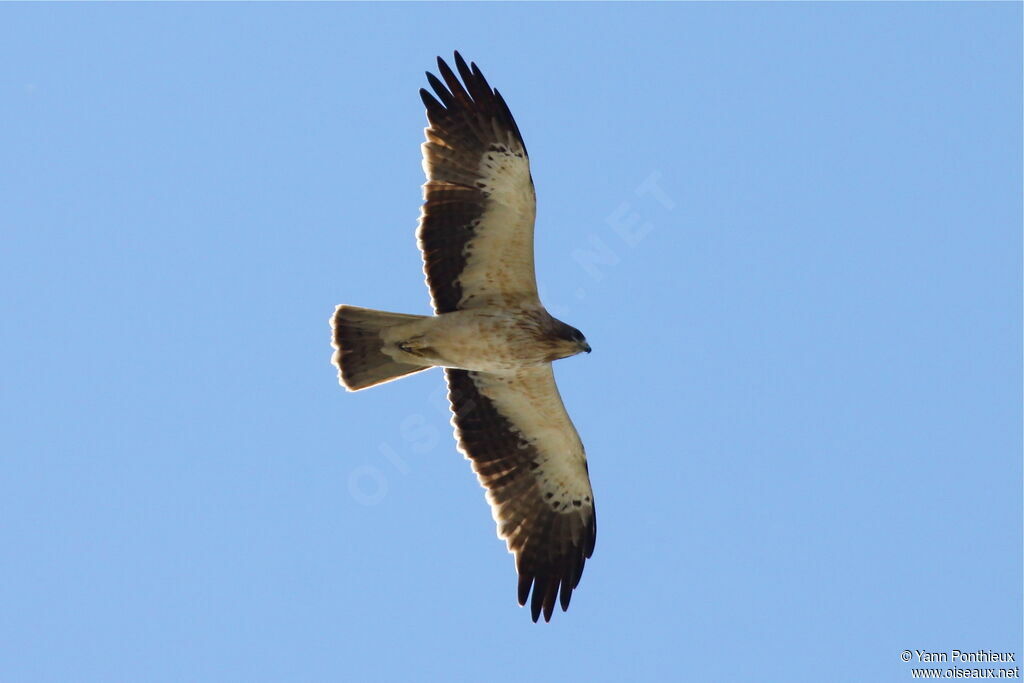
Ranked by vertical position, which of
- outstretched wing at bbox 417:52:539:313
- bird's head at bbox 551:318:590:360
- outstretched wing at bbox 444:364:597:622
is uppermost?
outstretched wing at bbox 417:52:539:313

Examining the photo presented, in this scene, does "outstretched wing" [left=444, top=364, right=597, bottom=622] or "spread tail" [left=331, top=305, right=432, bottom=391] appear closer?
"spread tail" [left=331, top=305, right=432, bottom=391]

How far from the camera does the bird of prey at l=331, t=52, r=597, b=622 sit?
11.4 m

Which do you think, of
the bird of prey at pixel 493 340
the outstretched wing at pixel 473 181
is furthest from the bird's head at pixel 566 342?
the outstretched wing at pixel 473 181

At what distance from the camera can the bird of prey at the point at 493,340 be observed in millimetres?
11375

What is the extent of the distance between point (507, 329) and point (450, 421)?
1273 millimetres

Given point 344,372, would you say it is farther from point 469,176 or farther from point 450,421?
point 469,176

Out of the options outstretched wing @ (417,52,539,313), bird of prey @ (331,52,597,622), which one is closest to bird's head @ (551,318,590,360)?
bird of prey @ (331,52,597,622)

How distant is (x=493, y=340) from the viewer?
11484 millimetres

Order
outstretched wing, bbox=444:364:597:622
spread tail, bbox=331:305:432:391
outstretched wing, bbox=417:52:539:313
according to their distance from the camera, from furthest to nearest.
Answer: outstretched wing, bbox=444:364:597:622 → spread tail, bbox=331:305:432:391 → outstretched wing, bbox=417:52:539:313

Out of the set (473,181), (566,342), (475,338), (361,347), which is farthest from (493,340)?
(473,181)

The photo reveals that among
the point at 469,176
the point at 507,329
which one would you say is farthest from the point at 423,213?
the point at 507,329

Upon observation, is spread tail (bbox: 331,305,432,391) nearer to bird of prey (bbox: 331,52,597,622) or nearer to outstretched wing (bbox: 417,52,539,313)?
bird of prey (bbox: 331,52,597,622)

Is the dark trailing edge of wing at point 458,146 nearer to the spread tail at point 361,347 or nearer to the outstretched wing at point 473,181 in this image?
the outstretched wing at point 473,181

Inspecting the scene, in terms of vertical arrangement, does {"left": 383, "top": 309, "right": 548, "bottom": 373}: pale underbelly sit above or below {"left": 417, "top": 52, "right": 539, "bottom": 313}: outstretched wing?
below
